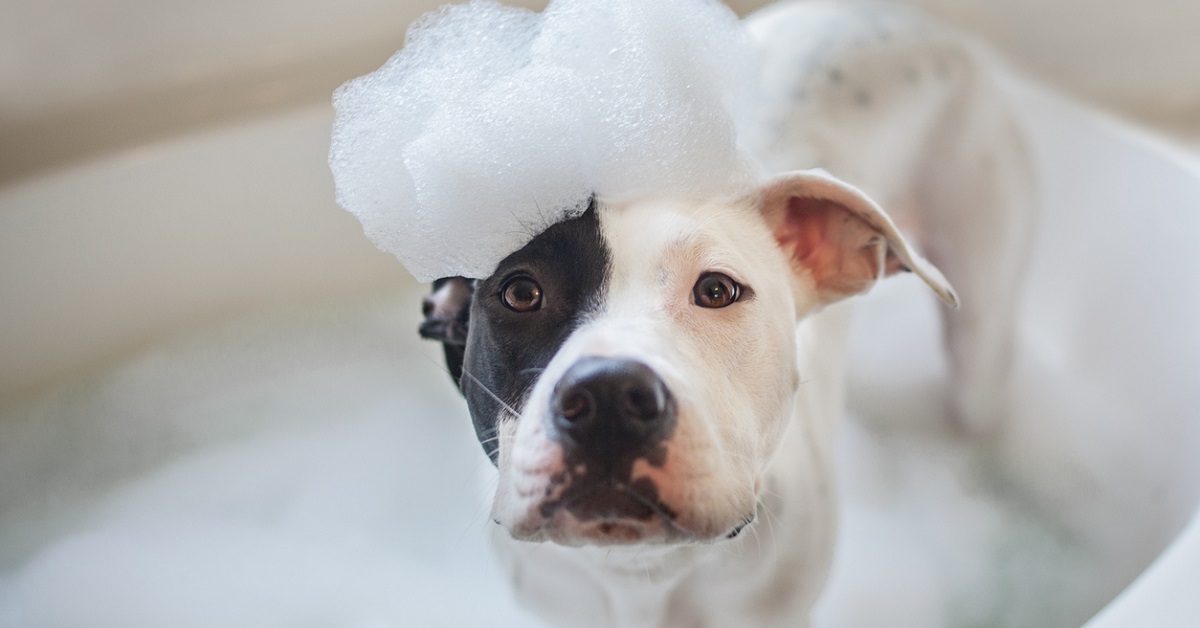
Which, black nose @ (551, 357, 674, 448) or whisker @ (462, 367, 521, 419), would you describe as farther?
whisker @ (462, 367, 521, 419)

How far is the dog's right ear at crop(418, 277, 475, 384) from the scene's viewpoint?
1.02 metres

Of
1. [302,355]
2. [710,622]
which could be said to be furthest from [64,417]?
[710,622]

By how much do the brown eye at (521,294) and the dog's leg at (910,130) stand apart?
45 centimetres

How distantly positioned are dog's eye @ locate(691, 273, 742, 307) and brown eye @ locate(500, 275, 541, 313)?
0.45ft

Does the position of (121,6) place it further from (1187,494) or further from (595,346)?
A: (1187,494)

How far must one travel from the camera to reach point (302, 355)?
1972 mm

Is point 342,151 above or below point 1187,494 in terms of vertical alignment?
above

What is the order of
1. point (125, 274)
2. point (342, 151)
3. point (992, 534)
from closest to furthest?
point (342, 151) < point (992, 534) < point (125, 274)

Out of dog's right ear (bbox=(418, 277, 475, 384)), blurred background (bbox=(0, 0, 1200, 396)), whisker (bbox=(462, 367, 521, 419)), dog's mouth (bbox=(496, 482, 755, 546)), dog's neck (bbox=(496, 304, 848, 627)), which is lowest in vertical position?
dog's neck (bbox=(496, 304, 848, 627))

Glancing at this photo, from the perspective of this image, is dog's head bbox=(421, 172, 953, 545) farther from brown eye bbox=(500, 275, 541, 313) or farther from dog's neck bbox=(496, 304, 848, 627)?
dog's neck bbox=(496, 304, 848, 627)

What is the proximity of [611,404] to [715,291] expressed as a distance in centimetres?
19

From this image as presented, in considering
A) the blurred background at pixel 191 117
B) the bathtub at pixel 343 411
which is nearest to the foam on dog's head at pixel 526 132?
the bathtub at pixel 343 411

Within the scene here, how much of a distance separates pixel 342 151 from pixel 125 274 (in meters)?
1.14

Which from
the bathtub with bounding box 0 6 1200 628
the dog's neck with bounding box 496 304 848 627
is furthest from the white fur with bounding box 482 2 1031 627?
the bathtub with bounding box 0 6 1200 628
